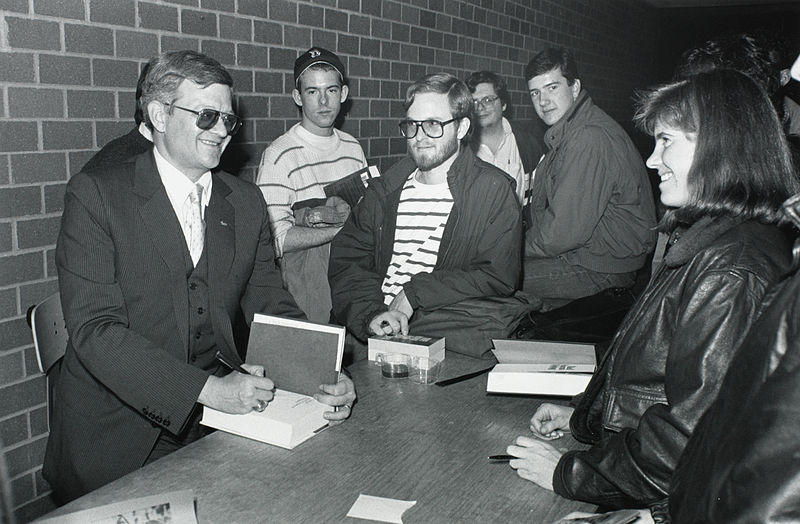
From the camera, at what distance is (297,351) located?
1919mm

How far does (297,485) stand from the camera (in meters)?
1.58

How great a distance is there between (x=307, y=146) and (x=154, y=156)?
170cm

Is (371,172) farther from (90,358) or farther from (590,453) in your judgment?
(590,453)

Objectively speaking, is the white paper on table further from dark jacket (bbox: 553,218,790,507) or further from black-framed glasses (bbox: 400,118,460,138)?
black-framed glasses (bbox: 400,118,460,138)

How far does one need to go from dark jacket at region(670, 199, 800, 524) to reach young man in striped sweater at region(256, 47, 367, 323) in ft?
9.16

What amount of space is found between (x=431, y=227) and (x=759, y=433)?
2.12 meters

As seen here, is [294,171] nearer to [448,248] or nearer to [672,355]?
[448,248]

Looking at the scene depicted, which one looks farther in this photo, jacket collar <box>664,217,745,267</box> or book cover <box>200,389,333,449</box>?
book cover <box>200,389,333,449</box>

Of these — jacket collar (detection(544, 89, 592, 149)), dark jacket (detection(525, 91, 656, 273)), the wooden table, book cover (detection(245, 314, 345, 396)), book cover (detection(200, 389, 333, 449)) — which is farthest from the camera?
jacket collar (detection(544, 89, 592, 149))

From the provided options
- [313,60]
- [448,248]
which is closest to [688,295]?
[448,248]

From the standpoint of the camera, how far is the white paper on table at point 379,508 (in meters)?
1.46

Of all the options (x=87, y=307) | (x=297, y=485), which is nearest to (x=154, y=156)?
(x=87, y=307)

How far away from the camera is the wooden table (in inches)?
58.7

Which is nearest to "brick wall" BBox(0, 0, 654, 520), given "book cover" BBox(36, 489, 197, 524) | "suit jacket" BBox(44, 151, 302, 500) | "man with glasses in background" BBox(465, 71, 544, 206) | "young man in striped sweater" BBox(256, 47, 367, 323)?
"young man in striped sweater" BBox(256, 47, 367, 323)
